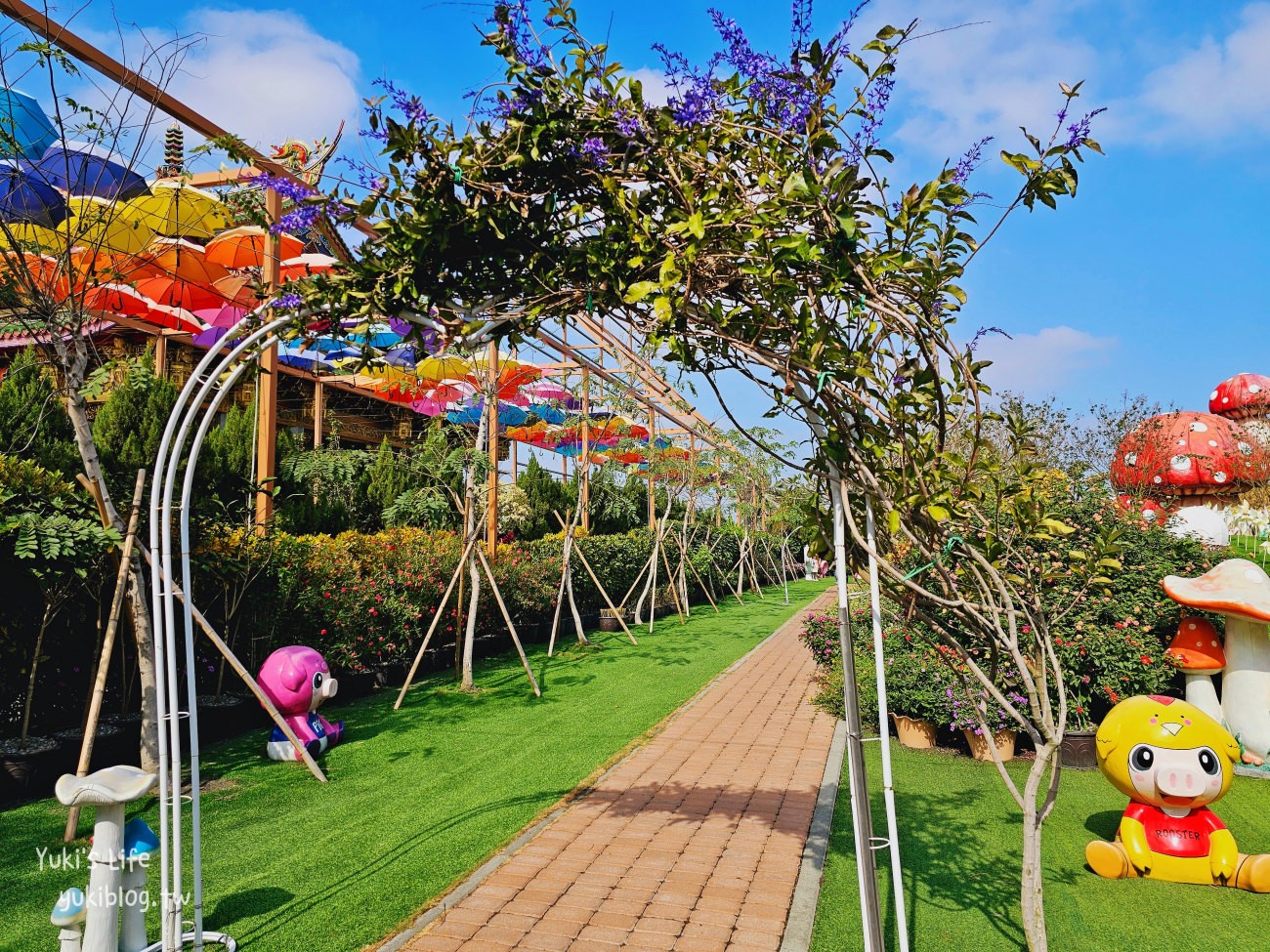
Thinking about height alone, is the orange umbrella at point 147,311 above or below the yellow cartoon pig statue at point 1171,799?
above

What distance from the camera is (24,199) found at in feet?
21.6

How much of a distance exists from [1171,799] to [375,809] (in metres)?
4.73

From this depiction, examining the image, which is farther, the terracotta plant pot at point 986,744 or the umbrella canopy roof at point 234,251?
the umbrella canopy roof at point 234,251

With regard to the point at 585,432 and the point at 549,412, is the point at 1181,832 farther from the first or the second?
the point at 549,412

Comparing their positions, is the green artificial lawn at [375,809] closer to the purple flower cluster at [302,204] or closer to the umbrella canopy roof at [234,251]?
the purple flower cluster at [302,204]

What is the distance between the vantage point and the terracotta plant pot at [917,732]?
23.1 ft

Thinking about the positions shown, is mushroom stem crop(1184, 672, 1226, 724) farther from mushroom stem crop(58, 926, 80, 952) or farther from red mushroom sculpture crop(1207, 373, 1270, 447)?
red mushroom sculpture crop(1207, 373, 1270, 447)

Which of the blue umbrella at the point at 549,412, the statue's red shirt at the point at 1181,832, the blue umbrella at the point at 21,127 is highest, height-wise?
the blue umbrella at the point at 21,127

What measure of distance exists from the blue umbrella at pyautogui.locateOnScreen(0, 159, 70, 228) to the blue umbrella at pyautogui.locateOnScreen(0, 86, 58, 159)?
0.13 metres

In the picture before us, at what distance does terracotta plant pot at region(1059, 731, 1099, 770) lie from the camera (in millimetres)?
6551

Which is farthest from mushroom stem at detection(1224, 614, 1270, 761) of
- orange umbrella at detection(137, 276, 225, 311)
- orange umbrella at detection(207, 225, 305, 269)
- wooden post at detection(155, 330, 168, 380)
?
wooden post at detection(155, 330, 168, 380)

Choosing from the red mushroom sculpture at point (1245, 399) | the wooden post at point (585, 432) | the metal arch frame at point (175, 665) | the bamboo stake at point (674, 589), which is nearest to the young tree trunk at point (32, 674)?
the metal arch frame at point (175, 665)

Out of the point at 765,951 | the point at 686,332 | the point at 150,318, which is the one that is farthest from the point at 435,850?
the point at 150,318

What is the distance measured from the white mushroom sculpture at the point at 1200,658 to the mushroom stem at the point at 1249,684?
11cm
